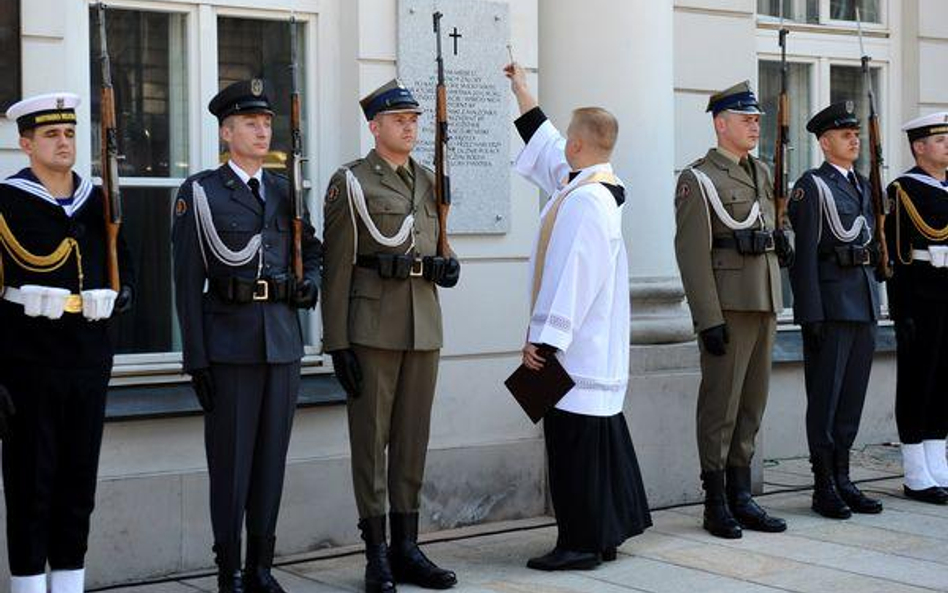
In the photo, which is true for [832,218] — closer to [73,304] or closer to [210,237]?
[210,237]

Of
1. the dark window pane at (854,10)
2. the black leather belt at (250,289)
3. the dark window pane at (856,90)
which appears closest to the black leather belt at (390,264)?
the black leather belt at (250,289)

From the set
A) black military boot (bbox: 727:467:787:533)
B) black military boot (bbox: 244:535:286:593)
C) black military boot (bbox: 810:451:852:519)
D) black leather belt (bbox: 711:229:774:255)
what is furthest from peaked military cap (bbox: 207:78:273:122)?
black military boot (bbox: 810:451:852:519)

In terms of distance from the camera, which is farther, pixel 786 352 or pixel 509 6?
pixel 786 352

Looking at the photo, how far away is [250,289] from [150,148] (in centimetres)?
137

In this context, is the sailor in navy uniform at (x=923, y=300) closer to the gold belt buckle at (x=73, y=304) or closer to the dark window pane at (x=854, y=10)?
the dark window pane at (x=854, y=10)

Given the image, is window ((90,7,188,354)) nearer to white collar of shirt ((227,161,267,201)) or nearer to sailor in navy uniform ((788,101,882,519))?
white collar of shirt ((227,161,267,201))

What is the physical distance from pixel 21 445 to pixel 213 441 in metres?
0.79

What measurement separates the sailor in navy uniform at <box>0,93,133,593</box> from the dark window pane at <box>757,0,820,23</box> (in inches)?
222

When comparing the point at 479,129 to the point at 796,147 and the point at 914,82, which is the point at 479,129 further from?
the point at 914,82

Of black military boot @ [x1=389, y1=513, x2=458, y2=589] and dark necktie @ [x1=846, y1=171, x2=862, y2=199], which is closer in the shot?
black military boot @ [x1=389, y1=513, x2=458, y2=589]

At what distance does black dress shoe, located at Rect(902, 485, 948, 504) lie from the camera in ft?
28.3

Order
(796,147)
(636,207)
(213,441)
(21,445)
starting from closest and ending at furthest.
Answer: (21,445), (213,441), (636,207), (796,147)

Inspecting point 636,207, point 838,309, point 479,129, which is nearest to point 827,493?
point 838,309

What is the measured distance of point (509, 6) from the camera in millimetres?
8305
